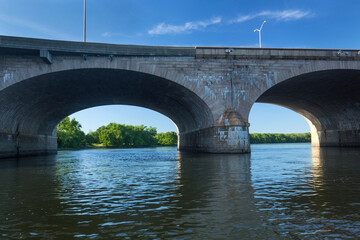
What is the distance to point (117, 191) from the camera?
26.5ft

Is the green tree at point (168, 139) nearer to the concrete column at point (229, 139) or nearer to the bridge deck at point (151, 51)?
the concrete column at point (229, 139)

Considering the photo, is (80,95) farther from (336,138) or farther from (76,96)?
(336,138)

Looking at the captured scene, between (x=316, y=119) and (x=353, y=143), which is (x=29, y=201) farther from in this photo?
(x=316, y=119)

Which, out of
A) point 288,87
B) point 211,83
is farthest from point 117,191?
point 288,87

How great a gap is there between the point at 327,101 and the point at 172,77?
2383cm

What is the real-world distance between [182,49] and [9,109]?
16.5 m

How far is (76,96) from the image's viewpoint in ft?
103

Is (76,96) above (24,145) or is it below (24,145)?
above

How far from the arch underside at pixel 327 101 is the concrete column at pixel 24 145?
26599mm

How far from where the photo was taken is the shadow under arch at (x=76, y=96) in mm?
24062

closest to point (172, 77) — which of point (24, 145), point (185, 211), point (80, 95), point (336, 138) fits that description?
point (80, 95)

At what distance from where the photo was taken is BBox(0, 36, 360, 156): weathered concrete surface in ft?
72.3

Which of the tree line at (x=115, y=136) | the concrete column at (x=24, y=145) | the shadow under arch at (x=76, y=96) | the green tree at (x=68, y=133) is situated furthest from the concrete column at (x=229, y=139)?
the tree line at (x=115, y=136)

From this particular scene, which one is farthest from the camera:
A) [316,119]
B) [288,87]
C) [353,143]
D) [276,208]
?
[316,119]
